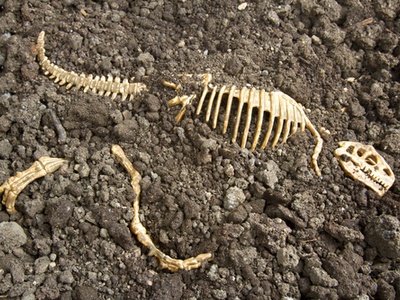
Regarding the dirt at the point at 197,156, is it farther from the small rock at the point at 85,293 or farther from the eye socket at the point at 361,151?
the eye socket at the point at 361,151

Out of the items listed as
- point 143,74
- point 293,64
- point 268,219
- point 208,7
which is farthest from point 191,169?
point 208,7

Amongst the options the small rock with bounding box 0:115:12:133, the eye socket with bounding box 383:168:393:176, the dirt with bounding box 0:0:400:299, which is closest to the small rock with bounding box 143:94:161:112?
the dirt with bounding box 0:0:400:299

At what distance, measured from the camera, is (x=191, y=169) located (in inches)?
113

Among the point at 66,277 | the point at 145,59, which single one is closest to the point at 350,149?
the point at 145,59

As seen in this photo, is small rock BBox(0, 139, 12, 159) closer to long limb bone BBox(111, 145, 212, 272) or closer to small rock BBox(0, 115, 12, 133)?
small rock BBox(0, 115, 12, 133)

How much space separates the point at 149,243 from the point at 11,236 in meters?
0.74

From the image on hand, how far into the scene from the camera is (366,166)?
2.82 metres

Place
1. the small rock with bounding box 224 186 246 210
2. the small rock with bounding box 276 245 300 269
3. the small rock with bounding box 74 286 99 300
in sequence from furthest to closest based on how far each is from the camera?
the small rock with bounding box 224 186 246 210 → the small rock with bounding box 276 245 300 269 → the small rock with bounding box 74 286 99 300

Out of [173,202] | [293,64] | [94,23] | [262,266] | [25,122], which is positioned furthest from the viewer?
[94,23]

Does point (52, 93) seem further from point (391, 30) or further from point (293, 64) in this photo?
point (391, 30)

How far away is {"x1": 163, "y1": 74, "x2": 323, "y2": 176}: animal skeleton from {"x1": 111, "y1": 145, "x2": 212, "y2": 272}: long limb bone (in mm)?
423

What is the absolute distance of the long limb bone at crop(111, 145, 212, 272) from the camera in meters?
2.58

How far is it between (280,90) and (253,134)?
0.42 metres

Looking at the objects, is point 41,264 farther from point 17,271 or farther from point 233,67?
point 233,67
